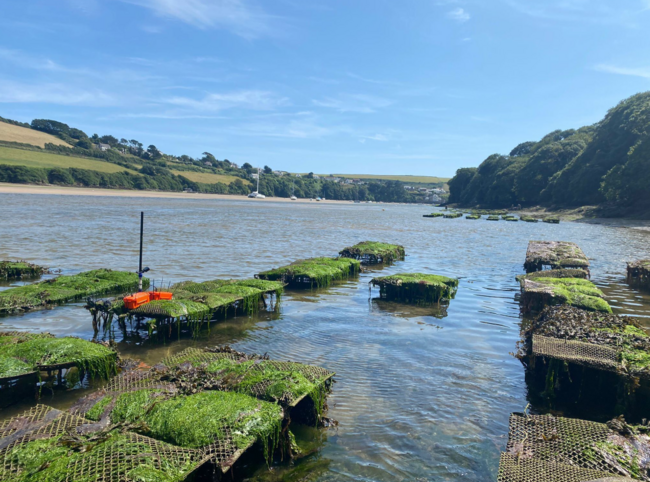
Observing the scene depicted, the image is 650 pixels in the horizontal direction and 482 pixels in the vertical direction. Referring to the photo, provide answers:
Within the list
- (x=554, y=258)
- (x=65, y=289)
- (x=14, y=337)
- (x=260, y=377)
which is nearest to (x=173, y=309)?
(x=14, y=337)

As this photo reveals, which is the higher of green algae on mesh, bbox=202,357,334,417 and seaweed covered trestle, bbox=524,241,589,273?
seaweed covered trestle, bbox=524,241,589,273

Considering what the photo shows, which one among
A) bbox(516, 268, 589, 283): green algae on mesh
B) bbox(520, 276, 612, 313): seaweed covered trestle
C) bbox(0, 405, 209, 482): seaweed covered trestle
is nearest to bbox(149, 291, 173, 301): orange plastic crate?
bbox(0, 405, 209, 482): seaweed covered trestle

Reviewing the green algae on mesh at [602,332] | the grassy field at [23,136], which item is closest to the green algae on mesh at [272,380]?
the green algae on mesh at [602,332]

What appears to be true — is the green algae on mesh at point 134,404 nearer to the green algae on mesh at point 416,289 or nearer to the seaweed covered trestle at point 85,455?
the seaweed covered trestle at point 85,455

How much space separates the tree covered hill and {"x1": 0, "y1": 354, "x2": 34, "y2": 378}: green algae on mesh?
91243mm

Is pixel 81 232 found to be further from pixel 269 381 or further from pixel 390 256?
pixel 269 381

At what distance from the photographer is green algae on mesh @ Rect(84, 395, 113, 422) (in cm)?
792

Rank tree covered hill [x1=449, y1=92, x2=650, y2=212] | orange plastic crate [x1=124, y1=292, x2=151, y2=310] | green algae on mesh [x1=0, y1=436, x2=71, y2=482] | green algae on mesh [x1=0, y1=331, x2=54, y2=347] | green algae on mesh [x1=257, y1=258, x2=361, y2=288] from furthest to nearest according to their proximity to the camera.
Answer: tree covered hill [x1=449, y1=92, x2=650, y2=212] < green algae on mesh [x1=257, y1=258, x2=361, y2=288] < orange plastic crate [x1=124, y1=292, x2=151, y2=310] < green algae on mesh [x1=0, y1=331, x2=54, y2=347] < green algae on mesh [x1=0, y1=436, x2=71, y2=482]

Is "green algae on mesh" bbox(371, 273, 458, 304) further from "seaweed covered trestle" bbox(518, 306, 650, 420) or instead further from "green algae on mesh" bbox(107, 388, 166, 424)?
"green algae on mesh" bbox(107, 388, 166, 424)

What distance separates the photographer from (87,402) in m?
8.52

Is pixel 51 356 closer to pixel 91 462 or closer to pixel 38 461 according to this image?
pixel 38 461

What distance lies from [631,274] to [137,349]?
27851 mm

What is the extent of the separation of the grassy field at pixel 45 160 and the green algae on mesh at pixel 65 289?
12782 cm

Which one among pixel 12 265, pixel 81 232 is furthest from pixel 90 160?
pixel 12 265
